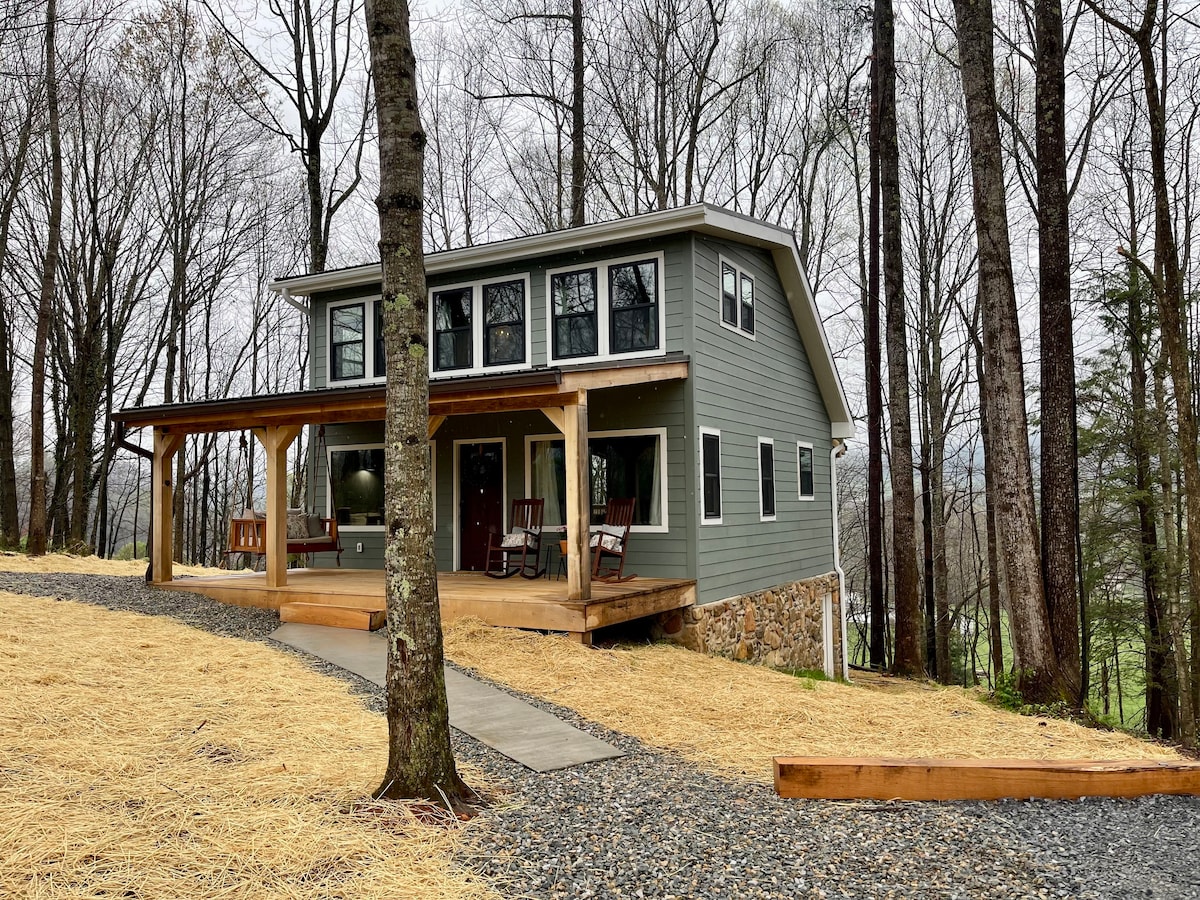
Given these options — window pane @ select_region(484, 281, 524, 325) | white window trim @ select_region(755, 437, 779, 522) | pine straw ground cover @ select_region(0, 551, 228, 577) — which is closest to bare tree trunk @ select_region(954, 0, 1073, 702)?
white window trim @ select_region(755, 437, 779, 522)

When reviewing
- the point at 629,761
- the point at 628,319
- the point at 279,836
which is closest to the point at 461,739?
the point at 629,761

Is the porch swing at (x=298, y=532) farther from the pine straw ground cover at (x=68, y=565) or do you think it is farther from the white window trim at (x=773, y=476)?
the white window trim at (x=773, y=476)

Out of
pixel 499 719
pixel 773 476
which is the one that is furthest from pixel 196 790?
pixel 773 476

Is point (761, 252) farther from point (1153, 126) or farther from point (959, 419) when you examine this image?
point (959, 419)

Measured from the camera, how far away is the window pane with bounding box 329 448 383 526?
38.8 feet

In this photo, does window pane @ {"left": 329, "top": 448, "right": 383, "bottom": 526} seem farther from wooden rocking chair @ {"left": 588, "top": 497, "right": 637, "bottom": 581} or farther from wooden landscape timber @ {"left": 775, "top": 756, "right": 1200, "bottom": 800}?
wooden landscape timber @ {"left": 775, "top": 756, "right": 1200, "bottom": 800}

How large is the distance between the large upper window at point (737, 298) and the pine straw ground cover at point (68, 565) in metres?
8.48

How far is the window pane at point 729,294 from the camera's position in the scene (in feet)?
34.8

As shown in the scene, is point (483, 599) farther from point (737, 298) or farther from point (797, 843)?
point (737, 298)

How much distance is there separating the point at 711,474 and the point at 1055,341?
13.0 ft

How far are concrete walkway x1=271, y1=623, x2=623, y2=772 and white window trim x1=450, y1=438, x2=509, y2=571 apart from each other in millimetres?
3604

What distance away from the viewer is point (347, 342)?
40.4 ft

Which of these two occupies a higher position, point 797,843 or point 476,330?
point 476,330

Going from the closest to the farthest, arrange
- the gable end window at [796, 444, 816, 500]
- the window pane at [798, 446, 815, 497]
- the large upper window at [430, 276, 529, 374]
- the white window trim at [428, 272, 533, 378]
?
the large upper window at [430, 276, 529, 374]
the white window trim at [428, 272, 533, 378]
the gable end window at [796, 444, 816, 500]
the window pane at [798, 446, 815, 497]
